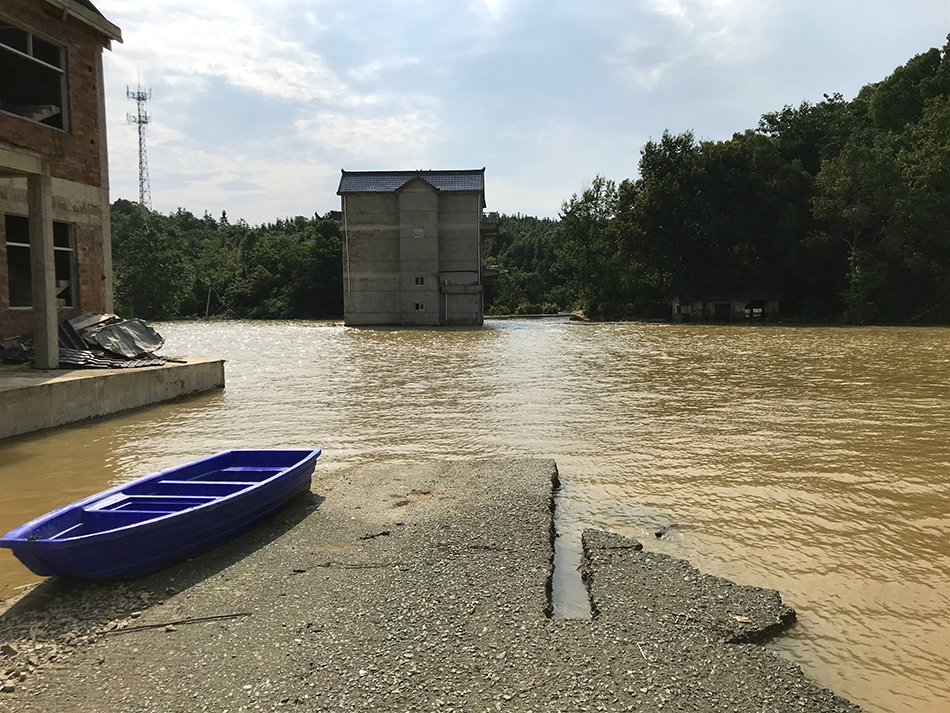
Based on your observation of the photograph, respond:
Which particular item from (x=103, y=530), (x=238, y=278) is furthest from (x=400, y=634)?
(x=238, y=278)

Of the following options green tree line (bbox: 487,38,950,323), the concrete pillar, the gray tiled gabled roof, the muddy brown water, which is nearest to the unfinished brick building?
the concrete pillar

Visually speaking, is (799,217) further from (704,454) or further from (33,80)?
(33,80)

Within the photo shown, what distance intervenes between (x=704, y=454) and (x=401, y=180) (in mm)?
38246

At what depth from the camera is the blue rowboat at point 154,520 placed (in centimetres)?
426

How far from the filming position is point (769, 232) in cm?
Answer: 4644

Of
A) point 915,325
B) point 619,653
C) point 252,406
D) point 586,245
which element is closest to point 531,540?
point 619,653

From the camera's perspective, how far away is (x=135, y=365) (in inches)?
506

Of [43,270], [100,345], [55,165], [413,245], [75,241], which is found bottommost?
[100,345]

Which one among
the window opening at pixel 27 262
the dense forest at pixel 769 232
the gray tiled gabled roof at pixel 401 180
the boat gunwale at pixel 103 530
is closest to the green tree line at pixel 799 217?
the dense forest at pixel 769 232

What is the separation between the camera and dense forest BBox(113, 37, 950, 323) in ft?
129

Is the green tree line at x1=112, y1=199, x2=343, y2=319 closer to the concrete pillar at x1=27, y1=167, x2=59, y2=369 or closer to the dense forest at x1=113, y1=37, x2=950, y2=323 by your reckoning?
the dense forest at x1=113, y1=37, x2=950, y2=323

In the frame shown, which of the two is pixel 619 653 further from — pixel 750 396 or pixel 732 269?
pixel 732 269

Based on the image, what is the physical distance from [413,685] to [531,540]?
2107 mm

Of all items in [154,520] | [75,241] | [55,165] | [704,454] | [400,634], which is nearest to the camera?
[400,634]
